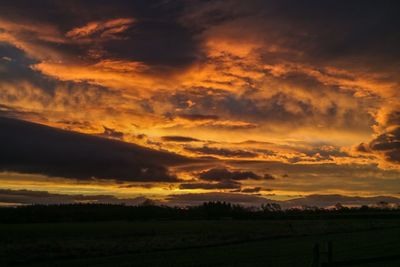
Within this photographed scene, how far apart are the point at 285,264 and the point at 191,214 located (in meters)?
142

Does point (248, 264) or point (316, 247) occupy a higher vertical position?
point (316, 247)

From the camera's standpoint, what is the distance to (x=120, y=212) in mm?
153875

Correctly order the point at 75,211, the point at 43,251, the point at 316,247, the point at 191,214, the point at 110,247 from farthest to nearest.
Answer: the point at 191,214
the point at 75,211
the point at 110,247
the point at 43,251
the point at 316,247

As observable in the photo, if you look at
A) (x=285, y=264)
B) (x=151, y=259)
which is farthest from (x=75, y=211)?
(x=285, y=264)

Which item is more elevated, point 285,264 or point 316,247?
point 316,247

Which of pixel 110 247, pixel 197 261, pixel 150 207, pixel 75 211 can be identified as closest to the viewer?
pixel 197 261

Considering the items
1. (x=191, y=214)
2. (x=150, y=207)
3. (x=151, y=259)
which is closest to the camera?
(x=151, y=259)

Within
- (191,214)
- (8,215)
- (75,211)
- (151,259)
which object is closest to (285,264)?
(151,259)

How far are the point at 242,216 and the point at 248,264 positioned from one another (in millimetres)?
127304

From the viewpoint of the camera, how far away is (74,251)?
47188mm

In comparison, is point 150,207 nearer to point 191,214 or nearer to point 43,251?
point 191,214

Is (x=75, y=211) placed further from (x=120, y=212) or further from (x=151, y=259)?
(x=151, y=259)

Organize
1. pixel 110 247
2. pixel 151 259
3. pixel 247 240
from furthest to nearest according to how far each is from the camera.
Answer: pixel 247 240, pixel 110 247, pixel 151 259

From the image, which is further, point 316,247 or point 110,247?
point 110,247
